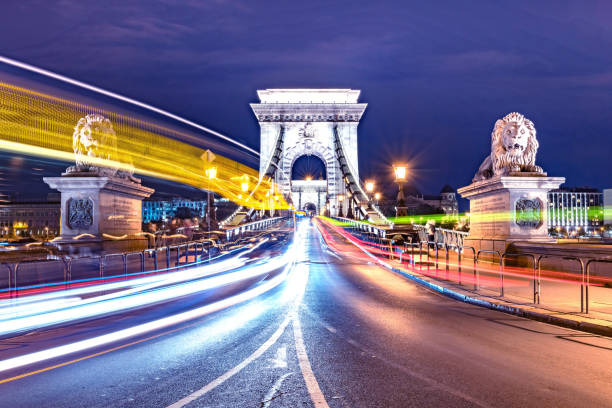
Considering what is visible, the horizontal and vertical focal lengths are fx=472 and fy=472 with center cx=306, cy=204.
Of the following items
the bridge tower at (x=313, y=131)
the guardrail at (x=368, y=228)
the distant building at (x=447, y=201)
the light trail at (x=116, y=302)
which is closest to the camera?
the light trail at (x=116, y=302)

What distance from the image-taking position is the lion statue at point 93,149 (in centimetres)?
1817

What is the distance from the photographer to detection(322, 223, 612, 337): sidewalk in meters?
7.84

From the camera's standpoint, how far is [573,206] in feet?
386

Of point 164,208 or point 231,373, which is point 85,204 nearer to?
point 231,373

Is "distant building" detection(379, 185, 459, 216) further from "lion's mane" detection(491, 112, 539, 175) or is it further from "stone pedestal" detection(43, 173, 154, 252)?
"stone pedestal" detection(43, 173, 154, 252)

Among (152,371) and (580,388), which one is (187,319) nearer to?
(152,371)

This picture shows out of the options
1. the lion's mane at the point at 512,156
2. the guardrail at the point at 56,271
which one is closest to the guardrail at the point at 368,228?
the lion's mane at the point at 512,156

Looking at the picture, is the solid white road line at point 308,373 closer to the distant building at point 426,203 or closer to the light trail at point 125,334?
the light trail at point 125,334

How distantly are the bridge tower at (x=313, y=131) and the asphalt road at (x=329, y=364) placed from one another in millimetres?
79236

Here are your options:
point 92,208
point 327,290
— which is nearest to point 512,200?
point 327,290

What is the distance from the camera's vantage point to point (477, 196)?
744 inches

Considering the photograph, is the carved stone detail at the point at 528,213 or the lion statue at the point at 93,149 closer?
the carved stone detail at the point at 528,213

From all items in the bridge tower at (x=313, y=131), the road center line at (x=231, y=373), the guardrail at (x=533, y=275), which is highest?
the bridge tower at (x=313, y=131)

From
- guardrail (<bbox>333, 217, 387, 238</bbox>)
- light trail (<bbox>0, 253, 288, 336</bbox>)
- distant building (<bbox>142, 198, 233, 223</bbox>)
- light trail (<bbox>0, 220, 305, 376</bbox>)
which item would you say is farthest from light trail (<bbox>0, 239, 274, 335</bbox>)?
distant building (<bbox>142, 198, 233, 223</bbox>)
